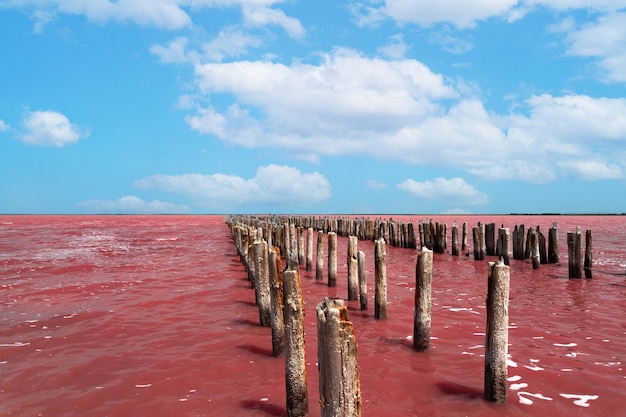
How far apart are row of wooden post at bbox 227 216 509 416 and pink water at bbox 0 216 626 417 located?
11.1 inches

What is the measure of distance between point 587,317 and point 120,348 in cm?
853

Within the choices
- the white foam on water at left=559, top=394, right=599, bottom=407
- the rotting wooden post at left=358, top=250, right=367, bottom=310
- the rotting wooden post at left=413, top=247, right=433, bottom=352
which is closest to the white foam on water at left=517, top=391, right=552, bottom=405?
the white foam on water at left=559, top=394, right=599, bottom=407

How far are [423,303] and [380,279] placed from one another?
1787mm

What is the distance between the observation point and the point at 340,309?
156 inches

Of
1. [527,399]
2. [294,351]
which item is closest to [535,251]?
[527,399]

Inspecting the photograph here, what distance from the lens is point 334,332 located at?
390 cm

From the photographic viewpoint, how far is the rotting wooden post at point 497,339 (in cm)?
513

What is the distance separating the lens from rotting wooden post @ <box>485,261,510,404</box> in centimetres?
513

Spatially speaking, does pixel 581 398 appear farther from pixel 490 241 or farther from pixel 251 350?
pixel 490 241

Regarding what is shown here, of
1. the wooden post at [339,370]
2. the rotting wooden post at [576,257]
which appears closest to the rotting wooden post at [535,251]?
the rotting wooden post at [576,257]

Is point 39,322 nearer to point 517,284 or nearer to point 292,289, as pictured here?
point 292,289

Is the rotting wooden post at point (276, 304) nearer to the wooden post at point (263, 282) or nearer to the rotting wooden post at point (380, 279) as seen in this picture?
the wooden post at point (263, 282)

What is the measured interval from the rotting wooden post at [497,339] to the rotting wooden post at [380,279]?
321 cm

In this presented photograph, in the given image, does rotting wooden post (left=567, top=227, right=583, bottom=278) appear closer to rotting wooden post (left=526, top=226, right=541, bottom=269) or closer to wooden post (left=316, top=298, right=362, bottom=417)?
rotting wooden post (left=526, top=226, right=541, bottom=269)
